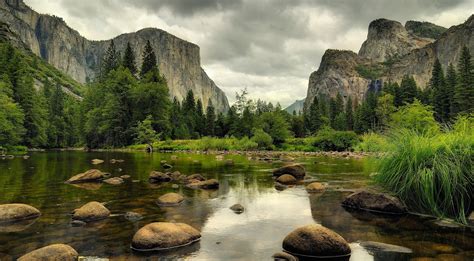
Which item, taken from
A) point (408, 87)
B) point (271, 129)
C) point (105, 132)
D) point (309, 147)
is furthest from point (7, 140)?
point (408, 87)

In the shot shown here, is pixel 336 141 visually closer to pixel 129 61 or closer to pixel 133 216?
pixel 133 216

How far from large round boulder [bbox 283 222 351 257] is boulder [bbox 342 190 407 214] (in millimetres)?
4072

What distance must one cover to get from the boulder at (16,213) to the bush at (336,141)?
52.7 metres

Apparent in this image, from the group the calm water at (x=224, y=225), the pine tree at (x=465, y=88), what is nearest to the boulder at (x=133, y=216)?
the calm water at (x=224, y=225)

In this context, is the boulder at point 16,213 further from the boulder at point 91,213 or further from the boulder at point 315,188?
the boulder at point 315,188

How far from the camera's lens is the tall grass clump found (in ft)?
30.1

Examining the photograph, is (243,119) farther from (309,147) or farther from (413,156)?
(413,156)

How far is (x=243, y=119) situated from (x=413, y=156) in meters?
68.8

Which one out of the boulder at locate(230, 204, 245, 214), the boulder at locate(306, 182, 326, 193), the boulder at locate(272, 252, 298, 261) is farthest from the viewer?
the boulder at locate(306, 182, 326, 193)

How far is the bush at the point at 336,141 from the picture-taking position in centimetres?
5772

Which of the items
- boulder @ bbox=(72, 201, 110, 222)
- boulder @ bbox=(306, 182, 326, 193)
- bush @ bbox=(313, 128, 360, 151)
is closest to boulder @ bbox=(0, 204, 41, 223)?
boulder @ bbox=(72, 201, 110, 222)

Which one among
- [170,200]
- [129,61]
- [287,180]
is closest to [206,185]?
[170,200]

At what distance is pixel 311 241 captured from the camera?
6887 millimetres

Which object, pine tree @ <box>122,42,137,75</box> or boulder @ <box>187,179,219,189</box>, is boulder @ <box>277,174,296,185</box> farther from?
pine tree @ <box>122,42,137,75</box>
